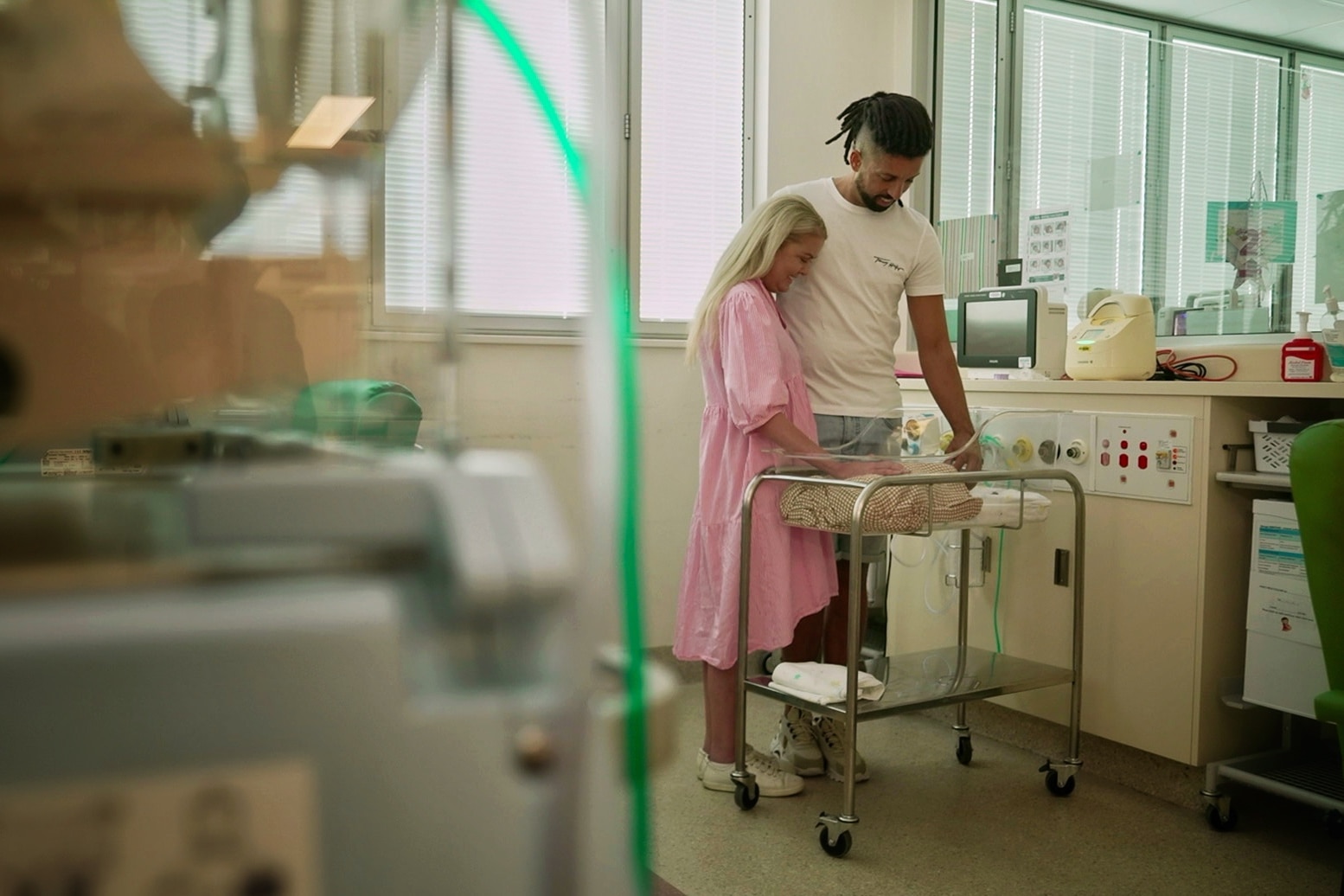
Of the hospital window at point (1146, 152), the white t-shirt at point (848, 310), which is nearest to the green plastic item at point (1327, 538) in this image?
the white t-shirt at point (848, 310)

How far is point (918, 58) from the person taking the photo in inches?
154

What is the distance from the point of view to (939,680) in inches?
98.3

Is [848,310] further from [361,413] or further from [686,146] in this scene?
[361,413]

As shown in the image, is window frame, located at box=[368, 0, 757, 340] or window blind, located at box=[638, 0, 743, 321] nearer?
window frame, located at box=[368, 0, 757, 340]

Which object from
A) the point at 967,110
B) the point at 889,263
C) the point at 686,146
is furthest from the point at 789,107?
the point at 889,263

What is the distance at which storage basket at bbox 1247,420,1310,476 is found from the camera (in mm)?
2346

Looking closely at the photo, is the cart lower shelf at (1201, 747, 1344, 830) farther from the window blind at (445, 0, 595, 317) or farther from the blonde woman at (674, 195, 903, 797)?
the window blind at (445, 0, 595, 317)

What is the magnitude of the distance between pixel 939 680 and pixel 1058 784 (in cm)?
41

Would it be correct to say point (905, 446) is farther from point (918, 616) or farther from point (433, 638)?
point (433, 638)

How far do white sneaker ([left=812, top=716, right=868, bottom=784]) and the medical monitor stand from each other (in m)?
1.11

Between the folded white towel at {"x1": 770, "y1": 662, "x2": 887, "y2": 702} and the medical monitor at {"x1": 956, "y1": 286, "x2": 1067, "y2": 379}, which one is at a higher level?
the medical monitor at {"x1": 956, "y1": 286, "x2": 1067, "y2": 379}

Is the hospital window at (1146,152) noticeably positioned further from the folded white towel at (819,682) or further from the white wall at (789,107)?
the folded white towel at (819,682)


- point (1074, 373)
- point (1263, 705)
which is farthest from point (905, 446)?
point (1263, 705)

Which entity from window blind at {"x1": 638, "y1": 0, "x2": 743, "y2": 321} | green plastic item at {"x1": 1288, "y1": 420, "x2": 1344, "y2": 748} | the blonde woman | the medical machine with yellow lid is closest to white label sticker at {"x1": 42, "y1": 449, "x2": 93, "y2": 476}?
green plastic item at {"x1": 1288, "y1": 420, "x2": 1344, "y2": 748}
